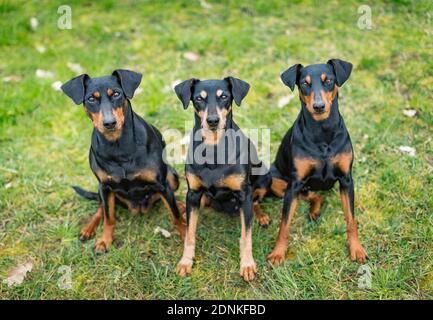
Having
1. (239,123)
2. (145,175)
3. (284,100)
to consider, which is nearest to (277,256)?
(145,175)

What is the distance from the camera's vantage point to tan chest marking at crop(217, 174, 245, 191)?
386cm

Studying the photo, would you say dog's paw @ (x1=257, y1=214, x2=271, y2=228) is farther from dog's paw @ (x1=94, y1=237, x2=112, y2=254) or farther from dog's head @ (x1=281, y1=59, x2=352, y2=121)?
dog's paw @ (x1=94, y1=237, x2=112, y2=254)

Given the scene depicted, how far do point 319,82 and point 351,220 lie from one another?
46.7 inches

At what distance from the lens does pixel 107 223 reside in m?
4.36

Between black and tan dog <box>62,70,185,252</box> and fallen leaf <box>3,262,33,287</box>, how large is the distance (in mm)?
535

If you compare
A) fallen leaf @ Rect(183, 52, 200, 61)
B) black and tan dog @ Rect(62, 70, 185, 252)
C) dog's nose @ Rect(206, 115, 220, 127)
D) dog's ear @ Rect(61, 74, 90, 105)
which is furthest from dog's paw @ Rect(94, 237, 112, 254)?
fallen leaf @ Rect(183, 52, 200, 61)

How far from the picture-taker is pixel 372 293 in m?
3.70

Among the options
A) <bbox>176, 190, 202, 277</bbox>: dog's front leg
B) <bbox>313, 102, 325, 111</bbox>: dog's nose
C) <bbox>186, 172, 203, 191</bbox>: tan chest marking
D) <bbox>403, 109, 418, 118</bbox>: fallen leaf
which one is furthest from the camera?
<bbox>403, 109, 418, 118</bbox>: fallen leaf

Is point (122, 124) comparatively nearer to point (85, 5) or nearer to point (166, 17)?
point (166, 17)

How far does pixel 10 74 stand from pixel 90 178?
269cm

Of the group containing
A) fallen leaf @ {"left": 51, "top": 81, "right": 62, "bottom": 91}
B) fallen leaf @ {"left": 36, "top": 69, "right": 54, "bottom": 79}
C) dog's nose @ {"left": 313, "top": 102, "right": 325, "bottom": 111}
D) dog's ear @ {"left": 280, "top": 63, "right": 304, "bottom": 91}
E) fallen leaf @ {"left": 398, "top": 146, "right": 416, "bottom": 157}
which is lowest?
fallen leaf @ {"left": 398, "top": 146, "right": 416, "bottom": 157}

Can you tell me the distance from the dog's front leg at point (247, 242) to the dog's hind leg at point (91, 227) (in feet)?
4.72

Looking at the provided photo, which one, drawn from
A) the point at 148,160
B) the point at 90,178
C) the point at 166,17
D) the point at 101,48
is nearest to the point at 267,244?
the point at 148,160

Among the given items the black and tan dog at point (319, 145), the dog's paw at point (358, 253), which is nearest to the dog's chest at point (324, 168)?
the black and tan dog at point (319, 145)
